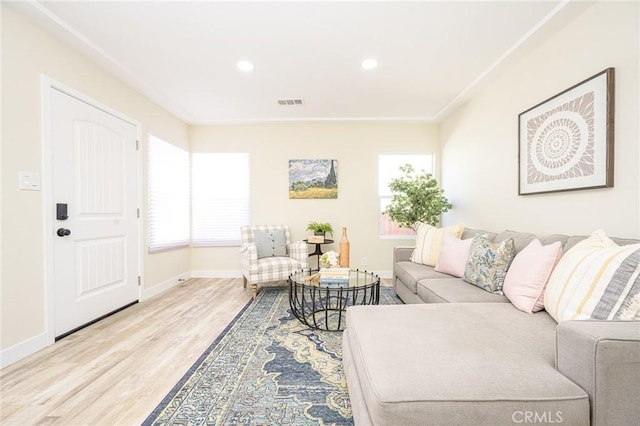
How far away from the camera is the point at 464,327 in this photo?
4.66 ft

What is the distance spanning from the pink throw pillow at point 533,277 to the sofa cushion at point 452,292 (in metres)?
0.15

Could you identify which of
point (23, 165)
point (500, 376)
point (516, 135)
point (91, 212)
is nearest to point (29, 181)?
point (23, 165)

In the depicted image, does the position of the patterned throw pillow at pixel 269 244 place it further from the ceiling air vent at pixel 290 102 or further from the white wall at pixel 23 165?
the white wall at pixel 23 165

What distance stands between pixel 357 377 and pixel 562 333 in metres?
0.83

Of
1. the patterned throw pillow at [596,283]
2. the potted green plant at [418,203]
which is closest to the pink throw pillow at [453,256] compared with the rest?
the patterned throw pillow at [596,283]

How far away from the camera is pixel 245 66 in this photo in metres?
2.74

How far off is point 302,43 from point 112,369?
2863mm

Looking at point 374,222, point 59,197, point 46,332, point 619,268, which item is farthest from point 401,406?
point 374,222

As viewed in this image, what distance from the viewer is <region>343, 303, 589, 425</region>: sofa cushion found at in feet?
3.00

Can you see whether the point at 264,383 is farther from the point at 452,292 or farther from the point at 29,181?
the point at 29,181

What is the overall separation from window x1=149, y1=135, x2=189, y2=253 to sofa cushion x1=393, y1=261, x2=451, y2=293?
10.0 ft

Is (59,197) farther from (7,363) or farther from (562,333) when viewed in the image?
(562,333)

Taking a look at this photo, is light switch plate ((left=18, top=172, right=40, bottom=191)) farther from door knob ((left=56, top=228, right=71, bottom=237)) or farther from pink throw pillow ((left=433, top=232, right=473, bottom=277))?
pink throw pillow ((left=433, top=232, right=473, bottom=277))

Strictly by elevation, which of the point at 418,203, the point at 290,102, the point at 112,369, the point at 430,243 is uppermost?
the point at 290,102
